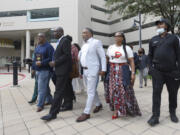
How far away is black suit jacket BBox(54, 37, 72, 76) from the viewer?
2775 mm

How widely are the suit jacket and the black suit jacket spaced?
41 cm

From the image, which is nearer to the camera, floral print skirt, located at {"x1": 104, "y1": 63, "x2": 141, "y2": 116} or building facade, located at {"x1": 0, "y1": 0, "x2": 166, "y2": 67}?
floral print skirt, located at {"x1": 104, "y1": 63, "x2": 141, "y2": 116}

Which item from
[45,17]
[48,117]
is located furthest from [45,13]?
[48,117]

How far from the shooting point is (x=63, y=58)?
9.04 feet

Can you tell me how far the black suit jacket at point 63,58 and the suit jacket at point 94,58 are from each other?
0.41m

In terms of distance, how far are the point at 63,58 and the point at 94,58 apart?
61 cm

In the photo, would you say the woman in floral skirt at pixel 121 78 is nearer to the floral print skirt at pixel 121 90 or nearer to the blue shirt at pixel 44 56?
the floral print skirt at pixel 121 90

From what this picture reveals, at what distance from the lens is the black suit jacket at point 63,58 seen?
2.78m

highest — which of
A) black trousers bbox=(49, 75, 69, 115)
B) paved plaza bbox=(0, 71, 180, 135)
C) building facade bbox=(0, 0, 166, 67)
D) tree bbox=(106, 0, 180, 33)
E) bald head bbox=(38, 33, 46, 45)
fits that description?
building facade bbox=(0, 0, 166, 67)

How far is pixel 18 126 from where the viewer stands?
256 centimetres

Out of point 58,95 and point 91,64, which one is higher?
point 91,64

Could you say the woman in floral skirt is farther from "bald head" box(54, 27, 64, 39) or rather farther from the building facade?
the building facade

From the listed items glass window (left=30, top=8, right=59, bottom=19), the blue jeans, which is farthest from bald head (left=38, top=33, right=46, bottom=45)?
glass window (left=30, top=8, right=59, bottom=19)

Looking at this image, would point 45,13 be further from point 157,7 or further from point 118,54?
point 118,54
